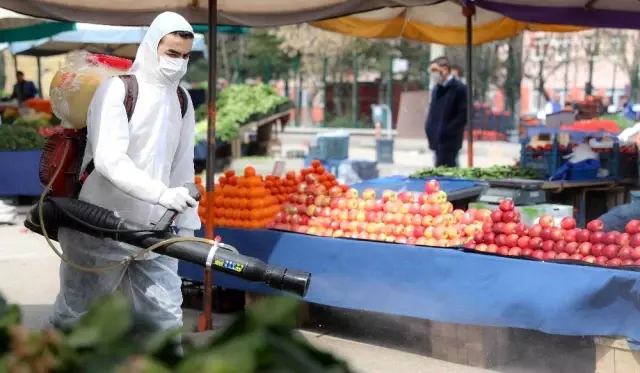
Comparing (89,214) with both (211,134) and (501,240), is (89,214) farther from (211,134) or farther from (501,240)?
(501,240)

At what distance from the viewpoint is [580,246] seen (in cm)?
571

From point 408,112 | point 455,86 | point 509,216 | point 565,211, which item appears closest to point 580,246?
point 509,216

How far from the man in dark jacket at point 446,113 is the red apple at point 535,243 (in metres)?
5.71

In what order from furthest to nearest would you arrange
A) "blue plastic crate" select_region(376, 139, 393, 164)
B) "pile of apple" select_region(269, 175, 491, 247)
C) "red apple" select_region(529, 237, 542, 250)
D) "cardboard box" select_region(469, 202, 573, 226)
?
"blue plastic crate" select_region(376, 139, 393, 164), "cardboard box" select_region(469, 202, 573, 226), "pile of apple" select_region(269, 175, 491, 247), "red apple" select_region(529, 237, 542, 250)

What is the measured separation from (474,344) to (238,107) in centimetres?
1437

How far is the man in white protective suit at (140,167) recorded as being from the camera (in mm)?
4375

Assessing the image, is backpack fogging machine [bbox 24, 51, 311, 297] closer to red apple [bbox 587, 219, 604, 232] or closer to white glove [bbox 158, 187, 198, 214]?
white glove [bbox 158, 187, 198, 214]

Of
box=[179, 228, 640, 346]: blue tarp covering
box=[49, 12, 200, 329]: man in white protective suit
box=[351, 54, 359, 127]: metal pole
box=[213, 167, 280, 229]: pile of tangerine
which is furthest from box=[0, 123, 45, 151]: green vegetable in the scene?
box=[351, 54, 359, 127]: metal pole

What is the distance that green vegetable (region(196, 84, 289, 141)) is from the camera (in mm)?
18934

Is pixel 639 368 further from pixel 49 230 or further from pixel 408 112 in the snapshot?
pixel 408 112

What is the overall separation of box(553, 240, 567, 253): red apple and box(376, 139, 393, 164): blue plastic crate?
15.2 metres

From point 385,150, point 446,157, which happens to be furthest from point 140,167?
point 385,150

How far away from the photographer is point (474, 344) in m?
6.02

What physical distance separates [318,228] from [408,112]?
2208cm
